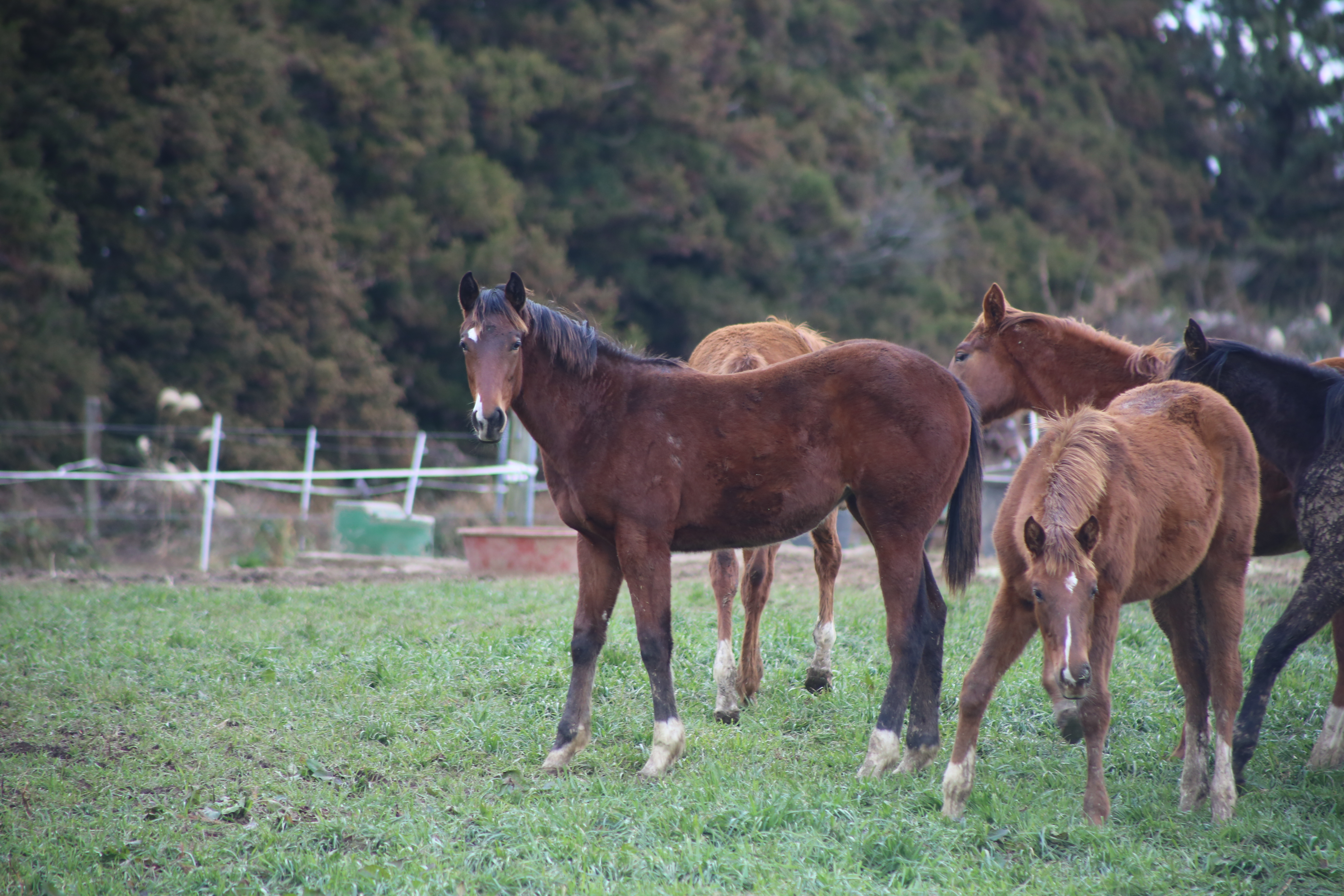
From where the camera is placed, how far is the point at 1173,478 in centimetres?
456

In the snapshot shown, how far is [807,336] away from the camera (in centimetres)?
716

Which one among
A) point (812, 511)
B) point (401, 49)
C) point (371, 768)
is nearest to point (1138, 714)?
point (812, 511)

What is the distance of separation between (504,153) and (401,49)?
316 cm

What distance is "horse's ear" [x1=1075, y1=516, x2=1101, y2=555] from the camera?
3.95 meters

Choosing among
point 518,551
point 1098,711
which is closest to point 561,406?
point 1098,711

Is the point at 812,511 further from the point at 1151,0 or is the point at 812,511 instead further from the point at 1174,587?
the point at 1151,0

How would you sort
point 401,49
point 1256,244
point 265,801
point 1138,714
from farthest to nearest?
point 1256,244 < point 401,49 < point 1138,714 < point 265,801

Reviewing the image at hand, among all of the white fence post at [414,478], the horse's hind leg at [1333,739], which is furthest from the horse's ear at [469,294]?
the white fence post at [414,478]

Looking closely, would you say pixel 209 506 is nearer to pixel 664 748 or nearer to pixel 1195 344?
pixel 664 748

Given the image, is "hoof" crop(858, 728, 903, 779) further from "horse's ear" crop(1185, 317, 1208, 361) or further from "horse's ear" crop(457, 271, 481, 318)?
"horse's ear" crop(457, 271, 481, 318)

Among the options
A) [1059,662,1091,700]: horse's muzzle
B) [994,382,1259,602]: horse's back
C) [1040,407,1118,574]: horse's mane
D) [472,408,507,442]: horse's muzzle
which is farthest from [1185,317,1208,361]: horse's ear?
[472,408,507,442]: horse's muzzle

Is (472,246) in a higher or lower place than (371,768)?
higher

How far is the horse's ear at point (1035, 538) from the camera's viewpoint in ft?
12.9

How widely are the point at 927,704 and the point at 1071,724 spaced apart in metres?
0.69
